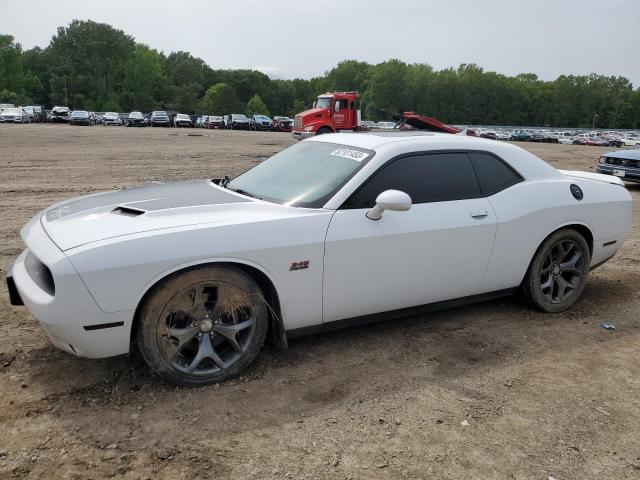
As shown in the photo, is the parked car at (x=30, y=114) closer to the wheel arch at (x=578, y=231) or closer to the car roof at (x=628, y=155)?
the car roof at (x=628, y=155)

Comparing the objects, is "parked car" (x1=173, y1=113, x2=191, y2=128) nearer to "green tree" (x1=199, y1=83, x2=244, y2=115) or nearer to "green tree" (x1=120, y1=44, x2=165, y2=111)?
"green tree" (x1=120, y1=44, x2=165, y2=111)

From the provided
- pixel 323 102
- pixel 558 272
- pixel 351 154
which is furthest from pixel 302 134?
pixel 351 154

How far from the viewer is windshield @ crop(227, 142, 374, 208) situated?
3.56 meters

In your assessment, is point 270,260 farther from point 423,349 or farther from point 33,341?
point 33,341

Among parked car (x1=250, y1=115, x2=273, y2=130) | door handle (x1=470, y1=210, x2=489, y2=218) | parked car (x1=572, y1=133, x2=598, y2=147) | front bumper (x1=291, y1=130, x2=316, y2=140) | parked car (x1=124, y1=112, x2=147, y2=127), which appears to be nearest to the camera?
door handle (x1=470, y1=210, x2=489, y2=218)

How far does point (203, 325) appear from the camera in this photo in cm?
312

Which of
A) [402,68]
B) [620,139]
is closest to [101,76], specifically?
[402,68]

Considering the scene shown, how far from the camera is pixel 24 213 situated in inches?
308

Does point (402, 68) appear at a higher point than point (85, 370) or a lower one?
higher

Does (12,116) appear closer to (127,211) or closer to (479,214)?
(127,211)

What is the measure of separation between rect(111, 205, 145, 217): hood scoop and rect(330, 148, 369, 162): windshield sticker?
1470 millimetres

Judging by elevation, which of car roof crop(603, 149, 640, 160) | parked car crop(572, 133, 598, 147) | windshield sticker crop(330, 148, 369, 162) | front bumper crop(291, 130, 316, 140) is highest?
windshield sticker crop(330, 148, 369, 162)

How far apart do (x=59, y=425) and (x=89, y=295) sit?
2.24 feet

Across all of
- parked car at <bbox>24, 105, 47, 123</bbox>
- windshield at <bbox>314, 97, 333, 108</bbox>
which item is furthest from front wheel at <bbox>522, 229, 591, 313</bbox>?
parked car at <bbox>24, 105, 47, 123</bbox>
